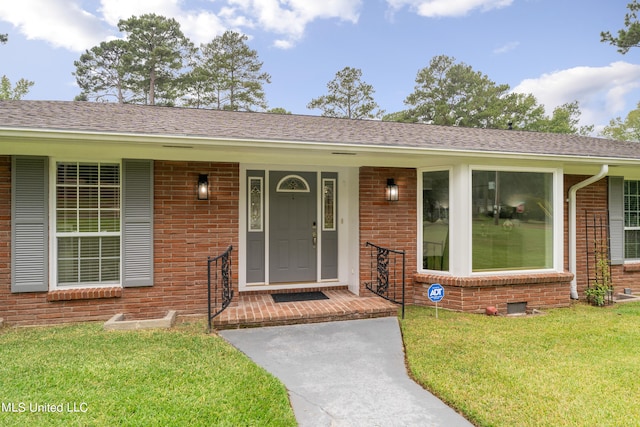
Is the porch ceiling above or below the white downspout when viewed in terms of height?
above

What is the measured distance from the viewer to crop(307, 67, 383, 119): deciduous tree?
23797 mm

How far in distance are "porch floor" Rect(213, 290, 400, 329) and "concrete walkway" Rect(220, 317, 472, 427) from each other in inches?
3.9

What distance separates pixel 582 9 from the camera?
10.3 meters

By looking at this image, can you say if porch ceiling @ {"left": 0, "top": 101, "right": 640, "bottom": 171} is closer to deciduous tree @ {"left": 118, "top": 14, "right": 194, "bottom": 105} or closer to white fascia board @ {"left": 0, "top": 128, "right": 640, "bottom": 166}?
white fascia board @ {"left": 0, "top": 128, "right": 640, "bottom": 166}

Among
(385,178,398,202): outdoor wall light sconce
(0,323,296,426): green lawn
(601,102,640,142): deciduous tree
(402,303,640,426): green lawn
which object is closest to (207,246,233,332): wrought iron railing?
(0,323,296,426): green lawn

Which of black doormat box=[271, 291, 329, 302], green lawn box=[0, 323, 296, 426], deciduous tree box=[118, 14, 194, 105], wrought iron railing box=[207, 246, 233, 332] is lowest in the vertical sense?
green lawn box=[0, 323, 296, 426]

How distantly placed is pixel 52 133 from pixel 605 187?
8696 millimetres

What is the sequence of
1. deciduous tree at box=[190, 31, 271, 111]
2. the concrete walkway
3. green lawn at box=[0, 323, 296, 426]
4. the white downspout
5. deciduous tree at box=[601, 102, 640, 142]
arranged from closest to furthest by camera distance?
green lawn at box=[0, 323, 296, 426], the concrete walkway, the white downspout, deciduous tree at box=[190, 31, 271, 111], deciduous tree at box=[601, 102, 640, 142]

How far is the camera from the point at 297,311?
4.63 m

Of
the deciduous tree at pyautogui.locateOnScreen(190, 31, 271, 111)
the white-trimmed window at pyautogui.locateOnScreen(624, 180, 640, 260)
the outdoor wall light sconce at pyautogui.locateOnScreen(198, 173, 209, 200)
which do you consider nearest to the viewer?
the outdoor wall light sconce at pyautogui.locateOnScreen(198, 173, 209, 200)

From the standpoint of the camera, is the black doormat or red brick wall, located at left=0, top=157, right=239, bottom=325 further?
the black doormat

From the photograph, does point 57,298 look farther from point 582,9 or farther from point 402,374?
point 582,9

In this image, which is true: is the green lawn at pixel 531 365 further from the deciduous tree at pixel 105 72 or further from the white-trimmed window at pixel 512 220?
the deciduous tree at pixel 105 72

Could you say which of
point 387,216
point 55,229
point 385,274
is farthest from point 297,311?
point 55,229
